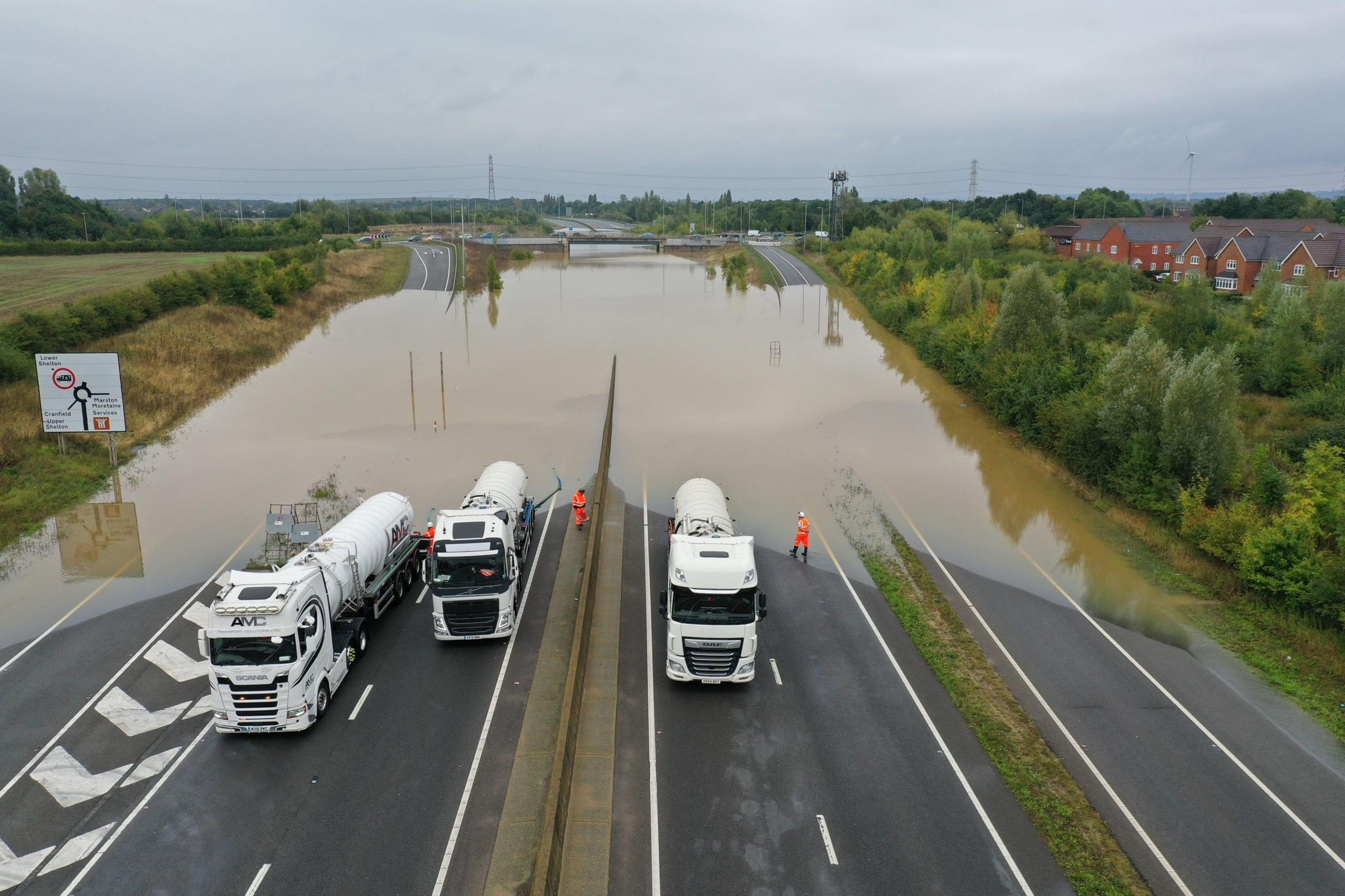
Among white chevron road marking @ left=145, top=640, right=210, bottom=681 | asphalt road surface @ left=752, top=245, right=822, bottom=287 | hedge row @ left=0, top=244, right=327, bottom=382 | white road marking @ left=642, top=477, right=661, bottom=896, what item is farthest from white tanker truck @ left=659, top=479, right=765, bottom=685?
asphalt road surface @ left=752, top=245, right=822, bottom=287

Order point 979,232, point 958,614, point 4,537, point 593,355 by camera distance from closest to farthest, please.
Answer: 1. point 958,614
2. point 4,537
3. point 593,355
4. point 979,232

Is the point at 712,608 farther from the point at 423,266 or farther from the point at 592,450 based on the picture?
the point at 423,266

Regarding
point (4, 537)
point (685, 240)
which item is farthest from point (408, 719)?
point (685, 240)

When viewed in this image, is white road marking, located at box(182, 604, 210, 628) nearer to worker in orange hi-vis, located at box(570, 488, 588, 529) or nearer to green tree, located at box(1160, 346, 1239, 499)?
worker in orange hi-vis, located at box(570, 488, 588, 529)

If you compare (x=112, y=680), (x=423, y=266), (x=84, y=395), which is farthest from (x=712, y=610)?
(x=423, y=266)

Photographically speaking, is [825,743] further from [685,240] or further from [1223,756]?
[685,240]

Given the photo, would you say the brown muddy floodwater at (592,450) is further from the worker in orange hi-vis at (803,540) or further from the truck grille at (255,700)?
the truck grille at (255,700)
